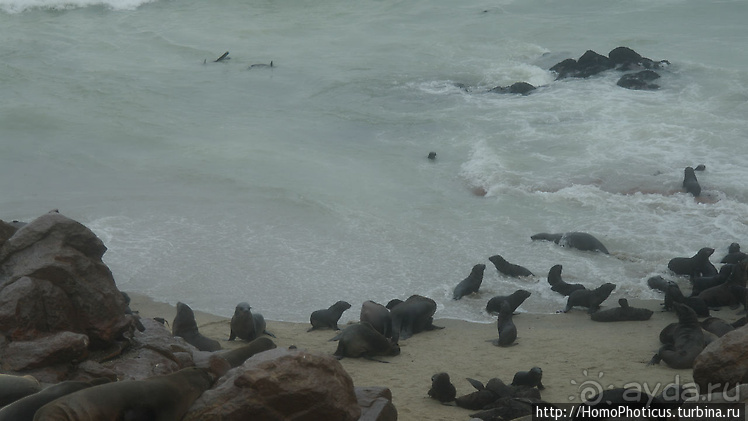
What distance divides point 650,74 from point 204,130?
10809 mm

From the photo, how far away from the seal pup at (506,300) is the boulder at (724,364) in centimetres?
432

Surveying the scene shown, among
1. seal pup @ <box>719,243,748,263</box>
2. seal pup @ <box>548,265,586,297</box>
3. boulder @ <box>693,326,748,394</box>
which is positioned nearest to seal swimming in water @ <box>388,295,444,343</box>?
seal pup @ <box>548,265,586,297</box>

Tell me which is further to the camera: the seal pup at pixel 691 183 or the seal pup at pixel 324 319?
the seal pup at pixel 691 183

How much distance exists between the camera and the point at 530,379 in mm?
7660

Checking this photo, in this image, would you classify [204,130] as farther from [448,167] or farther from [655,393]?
[655,393]

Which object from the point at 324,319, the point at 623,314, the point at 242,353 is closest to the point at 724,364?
the point at 242,353

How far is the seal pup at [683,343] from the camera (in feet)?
26.8

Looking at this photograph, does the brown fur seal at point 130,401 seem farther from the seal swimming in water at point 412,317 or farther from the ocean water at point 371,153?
the ocean water at point 371,153

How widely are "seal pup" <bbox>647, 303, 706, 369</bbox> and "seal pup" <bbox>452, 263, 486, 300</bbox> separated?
273 centimetres

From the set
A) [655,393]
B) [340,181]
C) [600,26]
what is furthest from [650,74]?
[655,393]

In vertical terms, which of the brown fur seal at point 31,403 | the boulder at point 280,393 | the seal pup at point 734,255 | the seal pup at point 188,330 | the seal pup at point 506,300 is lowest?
the seal pup at point 506,300

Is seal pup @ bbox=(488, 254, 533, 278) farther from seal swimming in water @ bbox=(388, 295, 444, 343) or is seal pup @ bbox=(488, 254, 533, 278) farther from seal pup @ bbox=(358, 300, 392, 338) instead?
seal pup @ bbox=(358, 300, 392, 338)

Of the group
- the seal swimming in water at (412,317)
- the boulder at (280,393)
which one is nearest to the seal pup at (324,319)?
the seal swimming in water at (412,317)

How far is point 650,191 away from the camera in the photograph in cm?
1466
